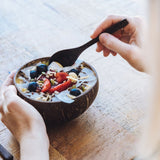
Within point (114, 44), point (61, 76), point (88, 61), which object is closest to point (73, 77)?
point (61, 76)

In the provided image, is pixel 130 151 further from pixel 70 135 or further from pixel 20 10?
pixel 20 10

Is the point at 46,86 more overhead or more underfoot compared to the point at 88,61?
more overhead

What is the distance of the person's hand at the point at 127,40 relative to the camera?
0.91 metres

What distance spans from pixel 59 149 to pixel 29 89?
182 millimetres

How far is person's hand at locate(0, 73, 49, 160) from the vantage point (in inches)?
Answer: 29.4

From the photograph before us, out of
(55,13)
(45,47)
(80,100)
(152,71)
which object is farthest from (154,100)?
(55,13)

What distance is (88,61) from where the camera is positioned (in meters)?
1.15

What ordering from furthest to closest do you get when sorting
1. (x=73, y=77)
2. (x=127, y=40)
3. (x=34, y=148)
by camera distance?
(x=127, y=40) < (x=73, y=77) < (x=34, y=148)

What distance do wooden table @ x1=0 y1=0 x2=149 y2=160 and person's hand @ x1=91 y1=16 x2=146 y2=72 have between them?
6 centimetres

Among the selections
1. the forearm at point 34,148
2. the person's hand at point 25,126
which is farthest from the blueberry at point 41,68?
the forearm at point 34,148

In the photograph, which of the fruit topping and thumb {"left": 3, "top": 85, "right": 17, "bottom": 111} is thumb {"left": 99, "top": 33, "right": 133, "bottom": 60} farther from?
thumb {"left": 3, "top": 85, "right": 17, "bottom": 111}

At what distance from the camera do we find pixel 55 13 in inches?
58.2

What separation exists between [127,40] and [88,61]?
0.18m

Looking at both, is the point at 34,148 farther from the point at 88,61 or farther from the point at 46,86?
the point at 88,61
